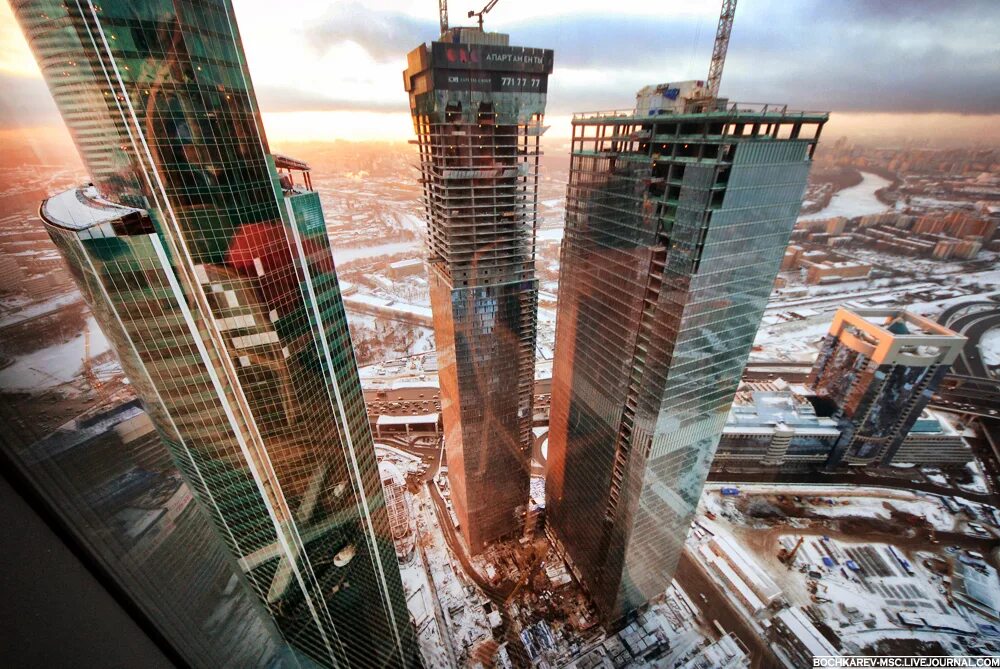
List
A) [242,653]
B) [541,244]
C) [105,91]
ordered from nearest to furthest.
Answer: [242,653] → [105,91] → [541,244]

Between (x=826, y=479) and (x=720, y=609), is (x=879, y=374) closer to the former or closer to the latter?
(x=826, y=479)

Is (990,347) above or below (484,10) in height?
below

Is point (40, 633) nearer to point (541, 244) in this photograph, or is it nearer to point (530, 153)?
point (530, 153)

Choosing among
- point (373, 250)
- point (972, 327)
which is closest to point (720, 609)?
point (972, 327)

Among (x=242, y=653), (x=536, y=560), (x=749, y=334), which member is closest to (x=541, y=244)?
(x=536, y=560)

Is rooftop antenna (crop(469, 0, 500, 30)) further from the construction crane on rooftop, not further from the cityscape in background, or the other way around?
the construction crane on rooftop
